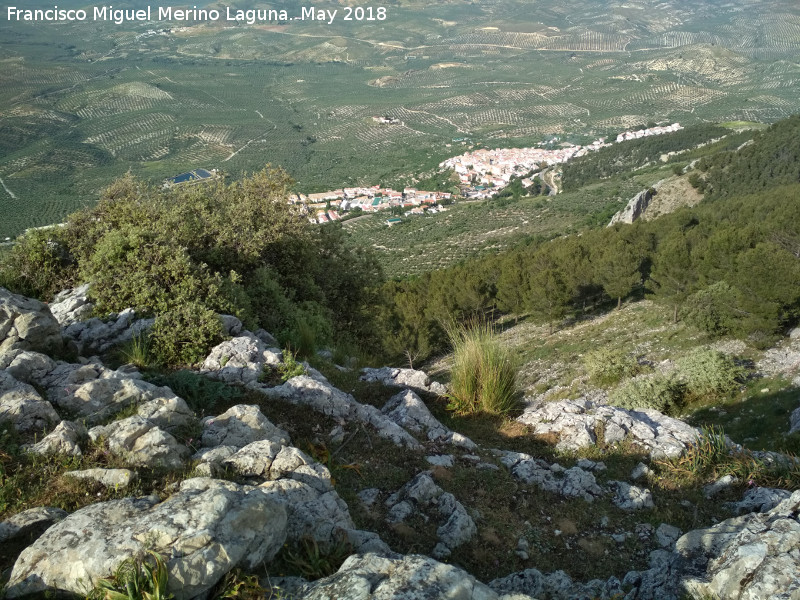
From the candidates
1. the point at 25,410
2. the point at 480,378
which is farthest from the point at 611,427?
the point at 25,410

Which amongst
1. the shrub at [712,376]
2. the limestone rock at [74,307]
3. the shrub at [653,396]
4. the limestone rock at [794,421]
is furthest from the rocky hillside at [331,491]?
the shrub at [712,376]

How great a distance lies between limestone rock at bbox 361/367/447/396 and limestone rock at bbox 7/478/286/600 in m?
5.07

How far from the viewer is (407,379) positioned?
889cm

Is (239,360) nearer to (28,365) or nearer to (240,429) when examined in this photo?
(240,429)

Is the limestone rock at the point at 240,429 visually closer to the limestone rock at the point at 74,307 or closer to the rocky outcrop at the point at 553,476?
the rocky outcrop at the point at 553,476

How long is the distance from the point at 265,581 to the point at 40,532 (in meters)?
1.53

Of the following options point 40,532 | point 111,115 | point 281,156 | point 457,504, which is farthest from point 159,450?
point 111,115

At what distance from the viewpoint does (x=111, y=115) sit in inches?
5079

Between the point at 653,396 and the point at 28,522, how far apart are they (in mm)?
12851

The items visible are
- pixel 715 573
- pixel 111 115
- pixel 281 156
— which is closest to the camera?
pixel 715 573

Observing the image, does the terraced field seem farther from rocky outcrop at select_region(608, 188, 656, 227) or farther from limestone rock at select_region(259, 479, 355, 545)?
limestone rock at select_region(259, 479, 355, 545)

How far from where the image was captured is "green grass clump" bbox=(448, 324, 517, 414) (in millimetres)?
7723

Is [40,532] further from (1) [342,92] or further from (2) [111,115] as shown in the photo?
(1) [342,92]

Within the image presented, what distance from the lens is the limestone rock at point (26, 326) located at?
20.6 ft
